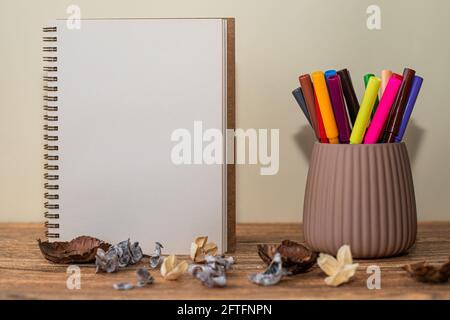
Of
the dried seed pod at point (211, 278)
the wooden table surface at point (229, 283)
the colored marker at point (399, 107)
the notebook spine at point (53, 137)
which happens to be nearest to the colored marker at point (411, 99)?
the colored marker at point (399, 107)

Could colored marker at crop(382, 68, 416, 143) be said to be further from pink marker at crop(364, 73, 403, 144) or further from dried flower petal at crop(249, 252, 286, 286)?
dried flower petal at crop(249, 252, 286, 286)

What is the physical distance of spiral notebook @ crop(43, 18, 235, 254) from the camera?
661mm

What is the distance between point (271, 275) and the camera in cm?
56

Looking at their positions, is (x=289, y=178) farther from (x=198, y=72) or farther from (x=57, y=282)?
(x=57, y=282)

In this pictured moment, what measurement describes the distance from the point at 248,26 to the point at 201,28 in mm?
174

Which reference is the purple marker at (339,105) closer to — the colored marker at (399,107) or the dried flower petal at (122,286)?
the colored marker at (399,107)

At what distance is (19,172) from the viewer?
2.78 feet

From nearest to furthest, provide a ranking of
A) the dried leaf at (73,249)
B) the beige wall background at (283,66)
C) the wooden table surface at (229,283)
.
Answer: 1. the wooden table surface at (229,283)
2. the dried leaf at (73,249)
3. the beige wall background at (283,66)

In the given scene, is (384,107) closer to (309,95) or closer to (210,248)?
(309,95)

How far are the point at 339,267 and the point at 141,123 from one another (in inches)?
9.6

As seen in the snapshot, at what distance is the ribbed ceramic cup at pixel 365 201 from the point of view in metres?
0.64

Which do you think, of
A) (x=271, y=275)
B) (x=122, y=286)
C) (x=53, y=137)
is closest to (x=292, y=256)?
(x=271, y=275)

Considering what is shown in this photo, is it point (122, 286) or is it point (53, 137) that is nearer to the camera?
point (122, 286)
